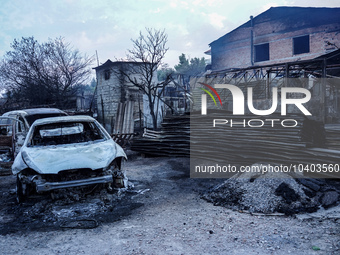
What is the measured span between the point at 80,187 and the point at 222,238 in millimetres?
2570

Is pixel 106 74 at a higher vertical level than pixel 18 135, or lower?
higher

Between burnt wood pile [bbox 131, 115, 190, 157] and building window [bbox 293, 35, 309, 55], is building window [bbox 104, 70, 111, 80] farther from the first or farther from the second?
building window [bbox 293, 35, 309, 55]

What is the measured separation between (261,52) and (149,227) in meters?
25.9

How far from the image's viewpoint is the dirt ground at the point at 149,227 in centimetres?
340

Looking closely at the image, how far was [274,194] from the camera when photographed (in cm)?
489

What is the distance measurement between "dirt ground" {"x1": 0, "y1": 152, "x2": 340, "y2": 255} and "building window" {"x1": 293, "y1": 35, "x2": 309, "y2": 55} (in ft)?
75.1

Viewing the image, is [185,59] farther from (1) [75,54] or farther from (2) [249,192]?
(2) [249,192]

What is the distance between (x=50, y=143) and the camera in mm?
Result: 6039

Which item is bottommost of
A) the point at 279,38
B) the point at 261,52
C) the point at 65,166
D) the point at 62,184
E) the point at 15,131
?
the point at 62,184

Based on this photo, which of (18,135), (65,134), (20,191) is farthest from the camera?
(18,135)

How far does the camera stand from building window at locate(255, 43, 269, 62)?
26.3 meters

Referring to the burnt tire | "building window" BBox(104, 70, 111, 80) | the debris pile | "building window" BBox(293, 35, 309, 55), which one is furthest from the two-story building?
the burnt tire

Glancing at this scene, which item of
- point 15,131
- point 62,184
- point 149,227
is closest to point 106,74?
point 15,131

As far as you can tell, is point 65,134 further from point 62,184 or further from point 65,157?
point 62,184
